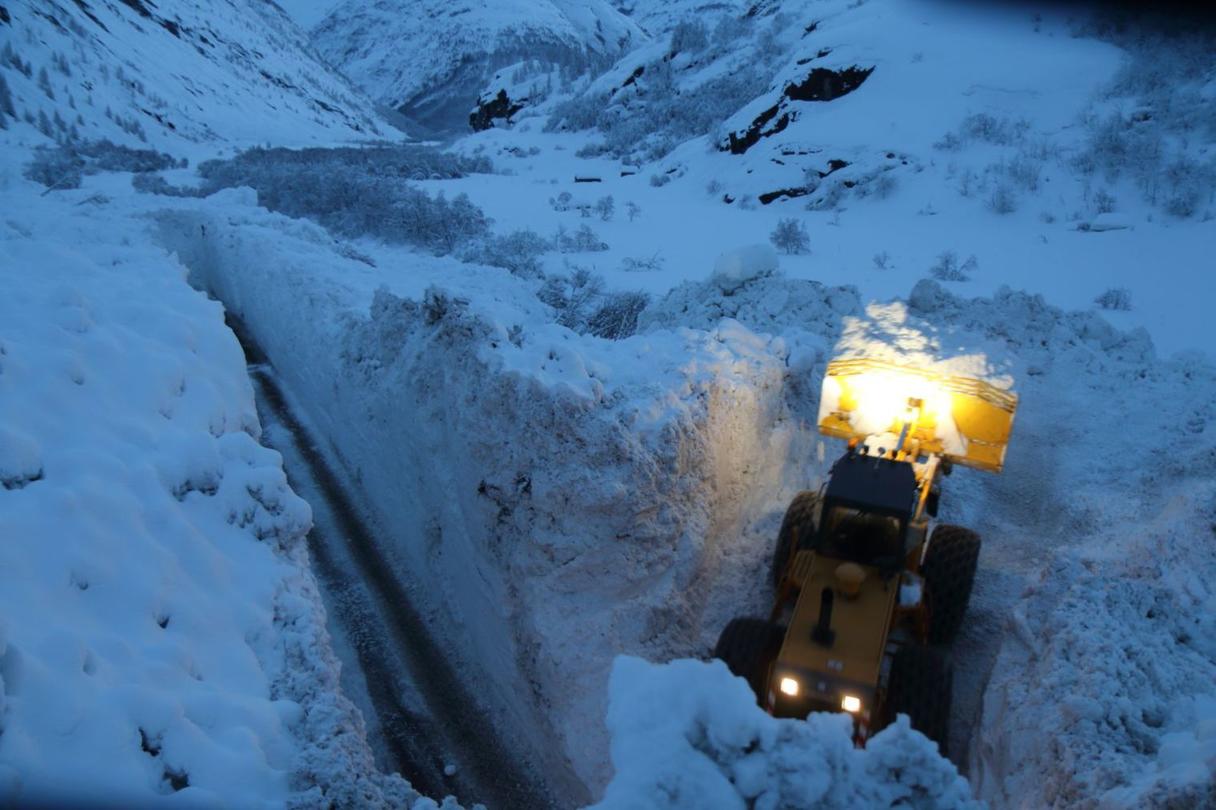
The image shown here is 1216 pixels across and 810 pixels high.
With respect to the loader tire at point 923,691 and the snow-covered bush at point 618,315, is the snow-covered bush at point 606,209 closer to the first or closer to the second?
the snow-covered bush at point 618,315

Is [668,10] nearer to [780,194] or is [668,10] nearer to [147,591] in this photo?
[780,194]

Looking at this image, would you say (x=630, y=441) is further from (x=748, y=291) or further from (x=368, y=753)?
(x=748, y=291)

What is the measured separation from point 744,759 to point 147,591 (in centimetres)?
346

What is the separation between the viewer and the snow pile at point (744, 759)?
3129 mm

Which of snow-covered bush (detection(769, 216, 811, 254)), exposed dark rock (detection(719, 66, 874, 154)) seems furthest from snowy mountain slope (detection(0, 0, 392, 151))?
snow-covered bush (detection(769, 216, 811, 254))

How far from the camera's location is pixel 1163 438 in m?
8.66

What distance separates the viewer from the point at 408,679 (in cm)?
706

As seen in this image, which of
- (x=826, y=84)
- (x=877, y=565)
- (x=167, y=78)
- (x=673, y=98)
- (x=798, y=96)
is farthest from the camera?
(x=167, y=78)

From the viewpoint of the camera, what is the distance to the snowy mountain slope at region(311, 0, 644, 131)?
86.1 m

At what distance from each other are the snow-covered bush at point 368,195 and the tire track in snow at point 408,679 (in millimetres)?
9694

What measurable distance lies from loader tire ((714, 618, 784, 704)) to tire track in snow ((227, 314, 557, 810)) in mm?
→ 1971

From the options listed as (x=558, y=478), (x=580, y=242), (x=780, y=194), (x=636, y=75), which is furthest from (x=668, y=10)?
(x=558, y=478)

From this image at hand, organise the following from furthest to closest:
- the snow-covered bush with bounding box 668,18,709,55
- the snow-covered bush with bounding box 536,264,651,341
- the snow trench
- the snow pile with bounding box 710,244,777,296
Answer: the snow-covered bush with bounding box 668,18,709,55
the snow-covered bush with bounding box 536,264,651,341
the snow pile with bounding box 710,244,777,296
the snow trench

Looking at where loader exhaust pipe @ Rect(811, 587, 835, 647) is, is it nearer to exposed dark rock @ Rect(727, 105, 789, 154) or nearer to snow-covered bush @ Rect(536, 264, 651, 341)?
snow-covered bush @ Rect(536, 264, 651, 341)
